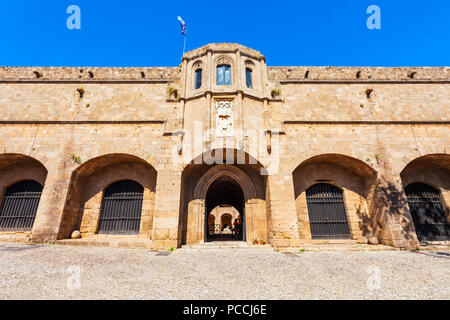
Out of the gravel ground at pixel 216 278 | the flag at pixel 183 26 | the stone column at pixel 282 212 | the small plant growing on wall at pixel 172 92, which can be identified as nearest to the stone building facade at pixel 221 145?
the stone column at pixel 282 212

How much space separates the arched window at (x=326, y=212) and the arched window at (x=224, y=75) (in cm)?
651

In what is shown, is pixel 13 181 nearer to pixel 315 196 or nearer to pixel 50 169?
pixel 50 169

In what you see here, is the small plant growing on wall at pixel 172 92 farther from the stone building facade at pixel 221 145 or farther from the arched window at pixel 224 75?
the arched window at pixel 224 75

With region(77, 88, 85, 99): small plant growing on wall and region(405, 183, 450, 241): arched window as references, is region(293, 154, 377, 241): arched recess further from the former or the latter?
region(77, 88, 85, 99): small plant growing on wall

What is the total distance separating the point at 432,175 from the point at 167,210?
12652mm

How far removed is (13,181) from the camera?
32.2 feet

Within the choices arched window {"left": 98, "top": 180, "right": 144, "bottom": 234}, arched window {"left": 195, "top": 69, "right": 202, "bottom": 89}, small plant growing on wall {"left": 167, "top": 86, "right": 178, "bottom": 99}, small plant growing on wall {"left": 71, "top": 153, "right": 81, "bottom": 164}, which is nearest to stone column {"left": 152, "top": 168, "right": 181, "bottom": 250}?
arched window {"left": 98, "top": 180, "right": 144, "bottom": 234}

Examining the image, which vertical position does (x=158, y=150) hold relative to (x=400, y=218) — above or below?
above

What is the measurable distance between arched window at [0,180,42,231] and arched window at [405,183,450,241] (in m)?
17.8

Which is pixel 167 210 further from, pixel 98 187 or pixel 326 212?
pixel 326 212

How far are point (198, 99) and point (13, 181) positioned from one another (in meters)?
9.65

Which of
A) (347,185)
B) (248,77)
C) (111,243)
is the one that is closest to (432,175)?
(347,185)
